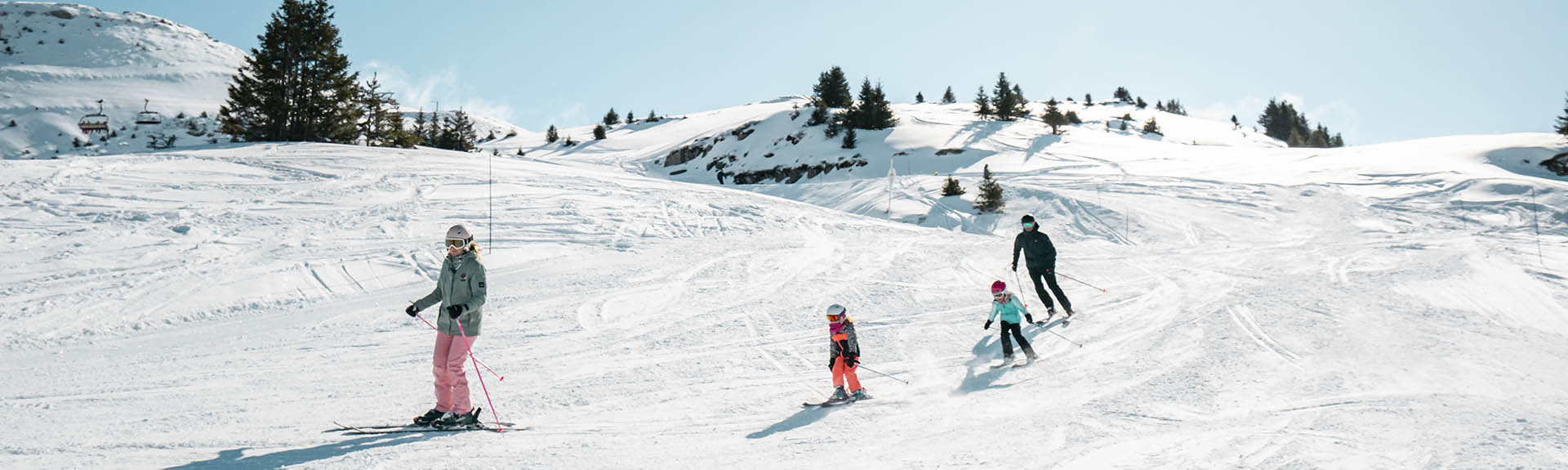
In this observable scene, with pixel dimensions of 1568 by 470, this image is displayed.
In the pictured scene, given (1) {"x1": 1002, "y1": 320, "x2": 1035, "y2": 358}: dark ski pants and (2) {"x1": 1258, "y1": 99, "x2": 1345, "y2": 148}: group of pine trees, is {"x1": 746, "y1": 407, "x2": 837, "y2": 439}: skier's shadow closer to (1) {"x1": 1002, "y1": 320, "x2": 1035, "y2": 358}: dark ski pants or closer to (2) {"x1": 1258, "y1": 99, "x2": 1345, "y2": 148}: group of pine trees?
(1) {"x1": 1002, "y1": 320, "x2": 1035, "y2": 358}: dark ski pants

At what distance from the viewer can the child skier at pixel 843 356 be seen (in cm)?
680

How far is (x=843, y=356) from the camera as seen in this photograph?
6.84m

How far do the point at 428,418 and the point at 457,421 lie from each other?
25 cm

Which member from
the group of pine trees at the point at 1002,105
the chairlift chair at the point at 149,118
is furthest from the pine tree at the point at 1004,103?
the chairlift chair at the point at 149,118

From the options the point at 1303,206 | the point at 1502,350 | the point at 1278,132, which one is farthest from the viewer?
the point at 1278,132

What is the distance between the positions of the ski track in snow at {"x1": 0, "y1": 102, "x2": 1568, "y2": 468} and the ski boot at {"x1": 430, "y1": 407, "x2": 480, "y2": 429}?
354 millimetres

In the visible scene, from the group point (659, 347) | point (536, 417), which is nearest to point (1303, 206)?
point (659, 347)

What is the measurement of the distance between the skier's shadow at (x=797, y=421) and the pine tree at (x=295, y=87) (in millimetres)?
31664

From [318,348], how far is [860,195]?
63.1 feet

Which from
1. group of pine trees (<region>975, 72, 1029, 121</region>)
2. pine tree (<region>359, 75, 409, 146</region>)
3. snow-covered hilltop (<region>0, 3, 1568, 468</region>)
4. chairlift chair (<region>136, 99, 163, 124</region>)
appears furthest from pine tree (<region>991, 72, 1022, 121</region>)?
chairlift chair (<region>136, 99, 163, 124</region>)

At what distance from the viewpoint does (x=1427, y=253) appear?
47.4 ft

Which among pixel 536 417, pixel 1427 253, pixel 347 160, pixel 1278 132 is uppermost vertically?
pixel 1278 132

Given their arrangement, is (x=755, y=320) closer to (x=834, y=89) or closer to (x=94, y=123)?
(x=834, y=89)

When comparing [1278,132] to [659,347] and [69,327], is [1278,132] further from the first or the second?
[69,327]
